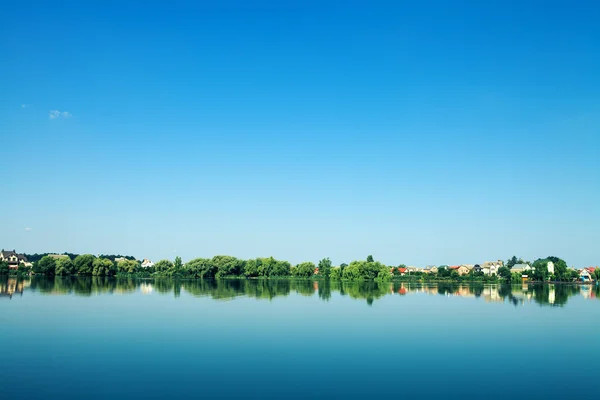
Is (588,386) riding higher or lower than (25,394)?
lower

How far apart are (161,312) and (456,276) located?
320 ft

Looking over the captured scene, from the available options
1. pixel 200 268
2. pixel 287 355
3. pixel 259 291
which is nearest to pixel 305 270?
pixel 200 268

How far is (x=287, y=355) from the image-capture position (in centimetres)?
1975

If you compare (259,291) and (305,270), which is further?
(305,270)

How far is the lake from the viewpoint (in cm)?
1480

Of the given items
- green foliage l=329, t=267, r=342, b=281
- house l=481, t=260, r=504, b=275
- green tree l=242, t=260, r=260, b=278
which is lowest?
house l=481, t=260, r=504, b=275

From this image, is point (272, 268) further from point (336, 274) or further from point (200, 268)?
point (200, 268)

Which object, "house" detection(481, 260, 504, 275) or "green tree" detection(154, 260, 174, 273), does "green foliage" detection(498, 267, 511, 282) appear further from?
"green tree" detection(154, 260, 174, 273)

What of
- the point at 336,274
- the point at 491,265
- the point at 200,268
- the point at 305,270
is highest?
the point at 200,268

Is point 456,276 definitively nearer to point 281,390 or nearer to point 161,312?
point 161,312

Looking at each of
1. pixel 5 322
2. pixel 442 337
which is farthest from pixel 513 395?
pixel 5 322

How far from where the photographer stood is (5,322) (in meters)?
26.5

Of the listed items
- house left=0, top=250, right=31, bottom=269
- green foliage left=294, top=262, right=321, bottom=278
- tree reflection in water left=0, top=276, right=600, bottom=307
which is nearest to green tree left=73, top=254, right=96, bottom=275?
tree reflection in water left=0, top=276, right=600, bottom=307

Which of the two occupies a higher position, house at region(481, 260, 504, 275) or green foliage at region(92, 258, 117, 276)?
green foliage at region(92, 258, 117, 276)
